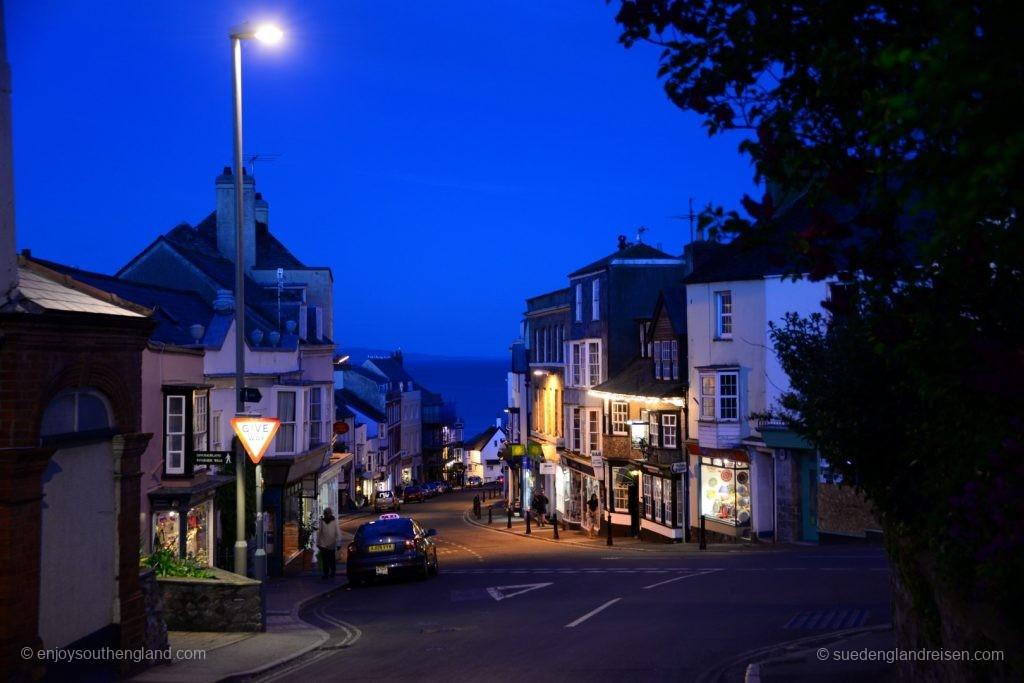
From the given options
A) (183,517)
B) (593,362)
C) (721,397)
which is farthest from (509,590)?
(593,362)

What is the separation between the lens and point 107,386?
1371cm

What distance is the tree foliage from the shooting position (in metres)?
5.10

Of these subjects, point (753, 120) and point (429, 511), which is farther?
point (429, 511)

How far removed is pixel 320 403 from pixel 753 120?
29.9 m

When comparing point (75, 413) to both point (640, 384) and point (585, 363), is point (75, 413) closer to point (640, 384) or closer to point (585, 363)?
point (640, 384)

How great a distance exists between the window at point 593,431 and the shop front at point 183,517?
26.1 meters

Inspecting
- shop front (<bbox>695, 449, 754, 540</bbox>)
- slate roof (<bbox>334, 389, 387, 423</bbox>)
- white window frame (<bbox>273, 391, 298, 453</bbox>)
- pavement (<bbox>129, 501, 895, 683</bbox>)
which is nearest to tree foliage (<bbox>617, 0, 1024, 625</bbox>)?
pavement (<bbox>129, 501, 895, 683</bbox>)

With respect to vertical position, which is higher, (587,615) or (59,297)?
(59,297)

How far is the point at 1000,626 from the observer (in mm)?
7617

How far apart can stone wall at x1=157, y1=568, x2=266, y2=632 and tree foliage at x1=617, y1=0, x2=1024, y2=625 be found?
10682 mm

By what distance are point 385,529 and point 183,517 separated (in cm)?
486

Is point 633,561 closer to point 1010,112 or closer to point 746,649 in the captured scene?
point 746,649

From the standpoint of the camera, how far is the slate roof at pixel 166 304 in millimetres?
27078

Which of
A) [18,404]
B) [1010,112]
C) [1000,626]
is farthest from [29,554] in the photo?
[1010,112]
